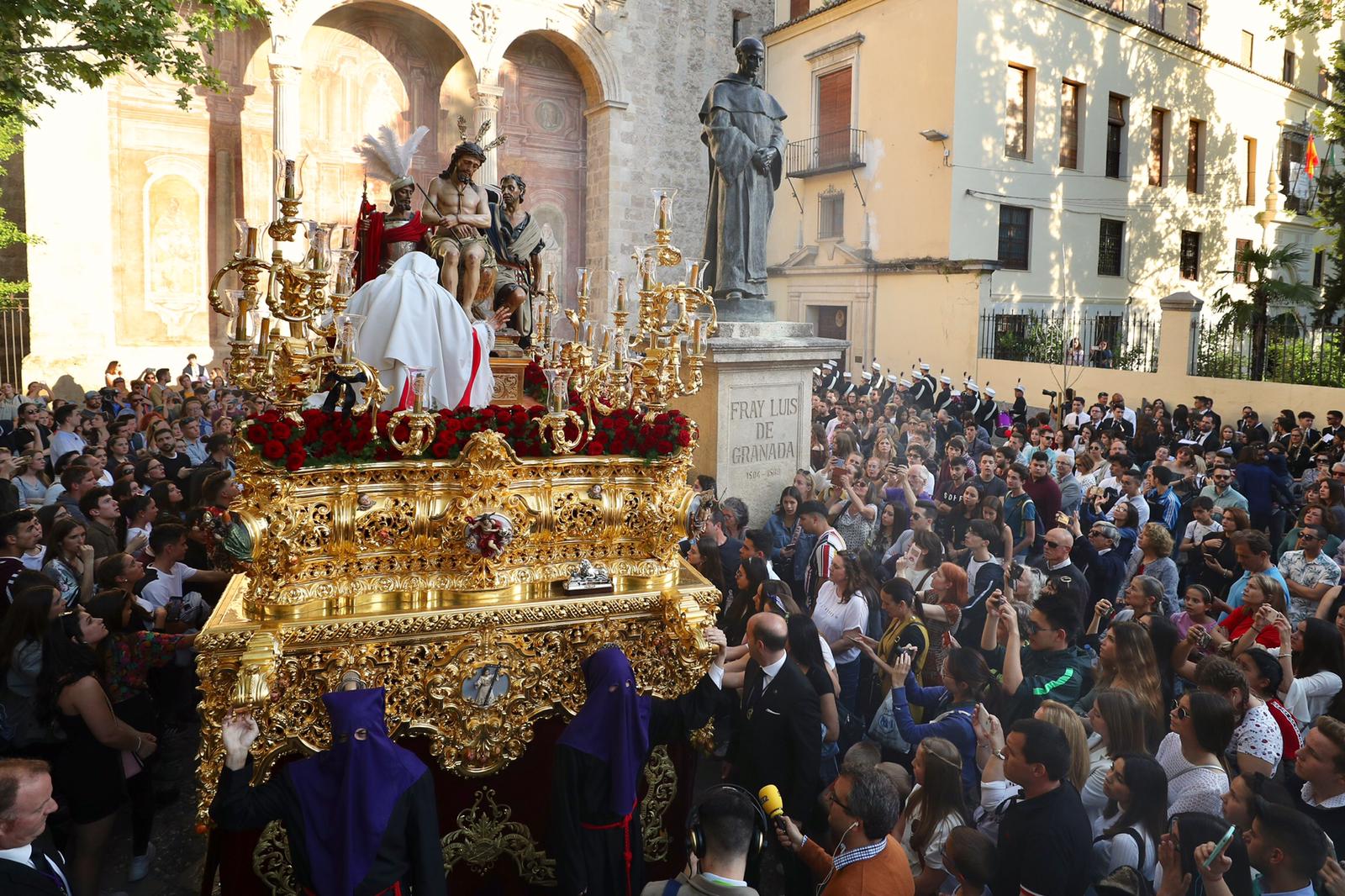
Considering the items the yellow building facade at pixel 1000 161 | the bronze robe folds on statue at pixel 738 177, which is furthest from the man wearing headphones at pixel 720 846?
the yellow building facade at pixel 1000 161

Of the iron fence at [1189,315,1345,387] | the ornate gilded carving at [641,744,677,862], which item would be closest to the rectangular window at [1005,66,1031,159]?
the iron fence at [1189,315,1345,387]

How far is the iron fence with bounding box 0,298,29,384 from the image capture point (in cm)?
1888

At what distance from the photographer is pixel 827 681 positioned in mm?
4855

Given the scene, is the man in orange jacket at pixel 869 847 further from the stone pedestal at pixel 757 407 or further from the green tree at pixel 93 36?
the green tree at pixel 93 36

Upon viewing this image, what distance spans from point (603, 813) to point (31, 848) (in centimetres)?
203

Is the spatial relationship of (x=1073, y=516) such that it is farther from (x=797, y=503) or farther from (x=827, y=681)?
(x=827, y=681)

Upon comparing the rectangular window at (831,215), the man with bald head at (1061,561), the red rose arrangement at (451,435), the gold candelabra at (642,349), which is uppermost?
the rectangular window at (831,215)

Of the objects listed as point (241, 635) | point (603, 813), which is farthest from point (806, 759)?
point (241, 635)

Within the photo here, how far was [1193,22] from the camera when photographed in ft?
94.4

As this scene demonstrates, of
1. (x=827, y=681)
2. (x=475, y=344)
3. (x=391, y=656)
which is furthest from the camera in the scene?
(x=475, y=344)

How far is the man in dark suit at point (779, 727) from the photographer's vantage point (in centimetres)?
452

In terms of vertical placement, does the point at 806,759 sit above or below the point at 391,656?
below

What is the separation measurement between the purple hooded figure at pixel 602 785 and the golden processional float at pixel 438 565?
490 millimetres

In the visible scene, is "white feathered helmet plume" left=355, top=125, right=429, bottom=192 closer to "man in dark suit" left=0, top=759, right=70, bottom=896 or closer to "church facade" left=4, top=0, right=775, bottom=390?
"man in dark suit" left=0, top=759, right=70, bottom=896
